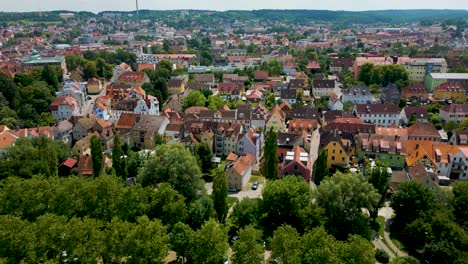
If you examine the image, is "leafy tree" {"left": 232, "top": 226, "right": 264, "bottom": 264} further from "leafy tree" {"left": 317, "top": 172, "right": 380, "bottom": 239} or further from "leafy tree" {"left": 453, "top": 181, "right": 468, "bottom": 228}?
"leafy tree" {"left": 453, "top": 181, "right": 468, "bottom": 228}

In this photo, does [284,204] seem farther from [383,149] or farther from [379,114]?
[379,114]

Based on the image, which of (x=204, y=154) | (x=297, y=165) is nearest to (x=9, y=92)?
(x=204, y=154)

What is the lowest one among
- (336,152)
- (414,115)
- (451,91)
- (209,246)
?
(336,152)

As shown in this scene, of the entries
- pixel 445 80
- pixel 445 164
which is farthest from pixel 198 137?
pixel 445 80

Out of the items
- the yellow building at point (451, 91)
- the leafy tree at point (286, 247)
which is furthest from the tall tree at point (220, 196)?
the yellow building at point (451, 91)

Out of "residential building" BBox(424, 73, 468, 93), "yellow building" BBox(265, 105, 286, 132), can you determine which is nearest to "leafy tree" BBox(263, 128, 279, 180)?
"yellow building" BBox(265, 105, 286, 132)

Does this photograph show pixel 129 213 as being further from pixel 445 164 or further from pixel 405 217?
pixel 445 164
